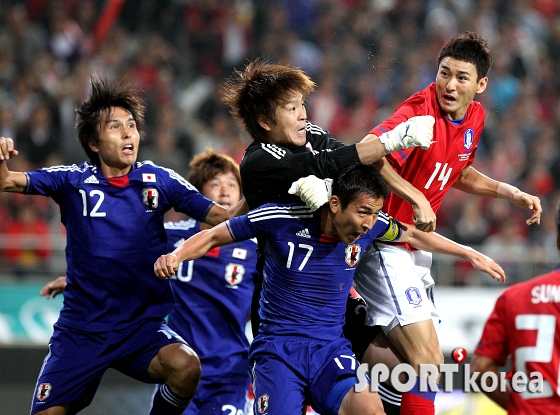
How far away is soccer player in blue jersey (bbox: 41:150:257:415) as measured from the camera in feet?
17.0

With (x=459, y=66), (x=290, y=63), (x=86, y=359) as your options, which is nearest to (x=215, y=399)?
(x=86, y=359)

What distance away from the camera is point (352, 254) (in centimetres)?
424

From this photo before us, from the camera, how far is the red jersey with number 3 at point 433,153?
443cm

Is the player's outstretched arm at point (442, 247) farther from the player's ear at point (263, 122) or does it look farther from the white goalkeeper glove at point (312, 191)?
the player's ear at point (263, 122)

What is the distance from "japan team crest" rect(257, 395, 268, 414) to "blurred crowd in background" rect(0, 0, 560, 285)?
18.7 ft

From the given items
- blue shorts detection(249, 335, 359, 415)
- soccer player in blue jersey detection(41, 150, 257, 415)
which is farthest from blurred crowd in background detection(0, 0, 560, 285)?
blue shorts detection(249, 335, 359, 415)

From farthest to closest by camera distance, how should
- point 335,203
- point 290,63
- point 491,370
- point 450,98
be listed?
point 290,63
point 450,98
point 335,203
point 491,370

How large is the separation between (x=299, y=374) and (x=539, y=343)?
54.1 inches

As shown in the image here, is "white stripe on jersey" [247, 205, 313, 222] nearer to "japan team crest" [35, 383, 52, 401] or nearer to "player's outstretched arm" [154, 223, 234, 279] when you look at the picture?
"player's outstretched arm" [154, 223, 234, 279]

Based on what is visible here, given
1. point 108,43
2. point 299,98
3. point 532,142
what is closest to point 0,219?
point 108,43

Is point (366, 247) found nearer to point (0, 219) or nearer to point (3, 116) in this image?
point (0, 219)

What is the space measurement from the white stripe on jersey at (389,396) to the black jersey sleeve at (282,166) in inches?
49.6

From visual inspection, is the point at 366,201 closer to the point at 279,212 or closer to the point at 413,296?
the point at 279,212

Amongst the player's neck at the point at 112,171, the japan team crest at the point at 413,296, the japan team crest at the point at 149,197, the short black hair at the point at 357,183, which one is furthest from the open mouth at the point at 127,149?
the japan team crest at the point at 413,296
